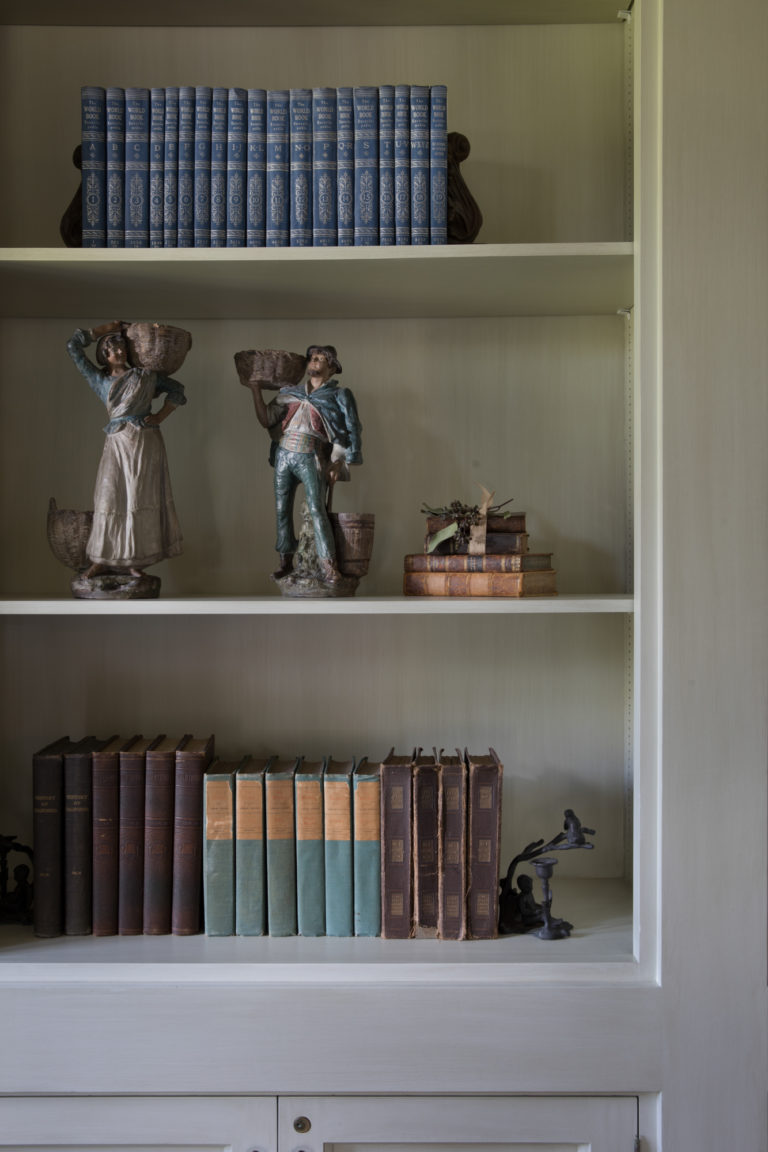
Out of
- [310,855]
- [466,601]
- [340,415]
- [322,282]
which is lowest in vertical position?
[310,855]

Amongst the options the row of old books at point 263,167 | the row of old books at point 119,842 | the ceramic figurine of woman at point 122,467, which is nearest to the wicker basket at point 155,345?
the ceramic figurine of woman at point 122,467

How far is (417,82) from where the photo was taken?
1.50 m

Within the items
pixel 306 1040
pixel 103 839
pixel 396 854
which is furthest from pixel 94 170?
pixel 306 1040

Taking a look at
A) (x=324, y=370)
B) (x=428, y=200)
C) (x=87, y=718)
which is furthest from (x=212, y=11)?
(x=87, y=718)

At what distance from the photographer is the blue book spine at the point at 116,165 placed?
127 centimetres

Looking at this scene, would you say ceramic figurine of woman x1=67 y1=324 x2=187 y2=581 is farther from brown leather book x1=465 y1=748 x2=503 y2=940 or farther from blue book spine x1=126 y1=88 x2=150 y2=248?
brown leather book x1=465 y1=748 x2=503 y2=940

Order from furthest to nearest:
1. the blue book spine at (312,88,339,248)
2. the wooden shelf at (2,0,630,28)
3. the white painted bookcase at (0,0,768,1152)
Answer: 1. the wooden shelf at (2,0,630,28)
2. the blue book spine at (312,88,339,248)
3. the white painted bookcase at (0,0,768,1152)

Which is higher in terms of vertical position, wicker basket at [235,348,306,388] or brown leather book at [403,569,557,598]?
wicker basket at [235,348,306,388]

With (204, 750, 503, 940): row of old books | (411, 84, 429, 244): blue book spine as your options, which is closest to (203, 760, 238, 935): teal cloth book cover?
(204, 750, 503, 940): row of old books

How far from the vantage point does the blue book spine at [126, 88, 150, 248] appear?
1.28 metres

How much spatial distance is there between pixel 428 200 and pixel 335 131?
16 centimetres

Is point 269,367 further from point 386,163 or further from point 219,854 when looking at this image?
point 219,854

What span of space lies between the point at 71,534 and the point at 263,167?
0.59 m

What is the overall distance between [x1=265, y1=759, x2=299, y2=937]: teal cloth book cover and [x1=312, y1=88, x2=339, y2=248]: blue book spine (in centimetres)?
Answer: 77
